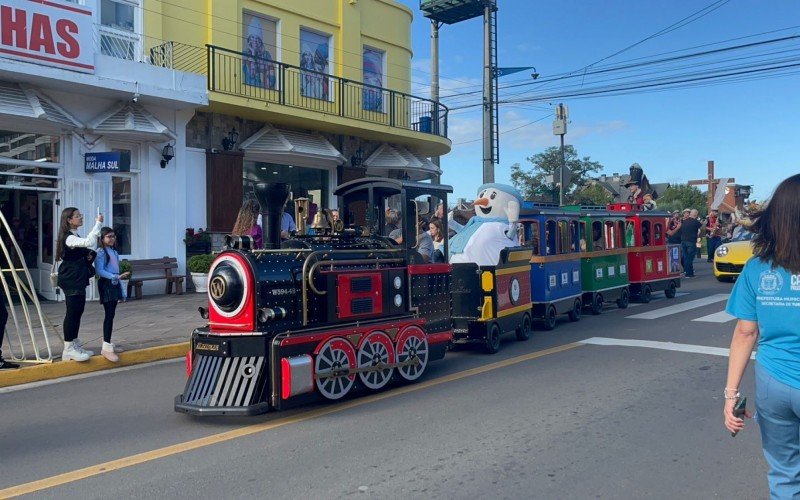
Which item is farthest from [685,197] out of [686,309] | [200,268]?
[200,268]

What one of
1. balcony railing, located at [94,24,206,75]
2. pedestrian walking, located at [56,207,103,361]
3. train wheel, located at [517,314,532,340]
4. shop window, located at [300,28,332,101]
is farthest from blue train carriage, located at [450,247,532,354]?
shop window, located at [300,28,332,101]

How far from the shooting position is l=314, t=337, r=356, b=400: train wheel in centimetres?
627

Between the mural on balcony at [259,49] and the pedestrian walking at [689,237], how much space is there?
12.4 meters

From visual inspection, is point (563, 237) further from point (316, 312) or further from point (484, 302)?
point (316, 312)

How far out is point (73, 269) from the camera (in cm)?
812

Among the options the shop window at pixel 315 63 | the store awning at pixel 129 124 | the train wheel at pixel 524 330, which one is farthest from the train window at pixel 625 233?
the store awning at pixel 129 124

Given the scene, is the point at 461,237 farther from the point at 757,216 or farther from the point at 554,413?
the point at 757,216

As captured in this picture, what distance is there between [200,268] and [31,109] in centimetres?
431

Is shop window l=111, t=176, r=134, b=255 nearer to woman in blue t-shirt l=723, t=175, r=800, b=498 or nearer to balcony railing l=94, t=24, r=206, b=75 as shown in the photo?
balcony railing l=94, t=24, r=206, b=75

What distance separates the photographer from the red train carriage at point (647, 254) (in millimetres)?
14711

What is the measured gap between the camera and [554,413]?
607cm

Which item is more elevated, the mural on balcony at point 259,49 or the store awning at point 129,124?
the mural on balcony at point 259,49

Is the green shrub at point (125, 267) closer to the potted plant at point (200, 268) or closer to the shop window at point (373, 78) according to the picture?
the potted plant at point (200, 268)

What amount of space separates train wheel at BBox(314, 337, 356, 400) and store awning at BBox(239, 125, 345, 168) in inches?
408
